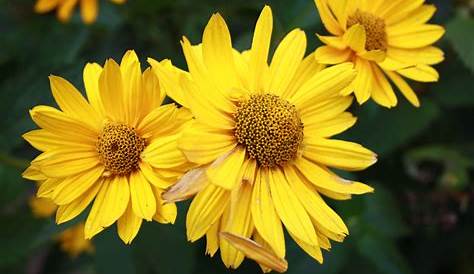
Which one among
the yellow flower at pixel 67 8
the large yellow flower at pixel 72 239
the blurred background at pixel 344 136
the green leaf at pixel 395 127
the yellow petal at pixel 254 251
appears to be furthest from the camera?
the large yellow flower at pixel 72 239

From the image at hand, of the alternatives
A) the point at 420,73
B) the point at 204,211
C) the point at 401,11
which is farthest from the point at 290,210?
the point at 401,11

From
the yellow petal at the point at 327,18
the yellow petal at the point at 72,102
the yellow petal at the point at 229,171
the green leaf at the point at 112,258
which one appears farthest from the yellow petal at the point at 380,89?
the green leaf at the point at 112,258

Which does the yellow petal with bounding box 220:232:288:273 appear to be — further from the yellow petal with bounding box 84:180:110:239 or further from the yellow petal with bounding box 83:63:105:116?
the yellow petal with bounding box 83:63:105:116

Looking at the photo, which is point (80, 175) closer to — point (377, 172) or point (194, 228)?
point (194, 228)

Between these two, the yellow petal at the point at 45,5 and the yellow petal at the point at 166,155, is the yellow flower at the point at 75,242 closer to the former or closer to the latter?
the yellow petal at the point at 45,5

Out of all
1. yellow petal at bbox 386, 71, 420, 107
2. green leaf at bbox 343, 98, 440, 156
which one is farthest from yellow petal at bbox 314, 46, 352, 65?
green leaf at bbox 343, 98, 440, 156

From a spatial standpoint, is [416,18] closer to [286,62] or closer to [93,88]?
[286,62]
